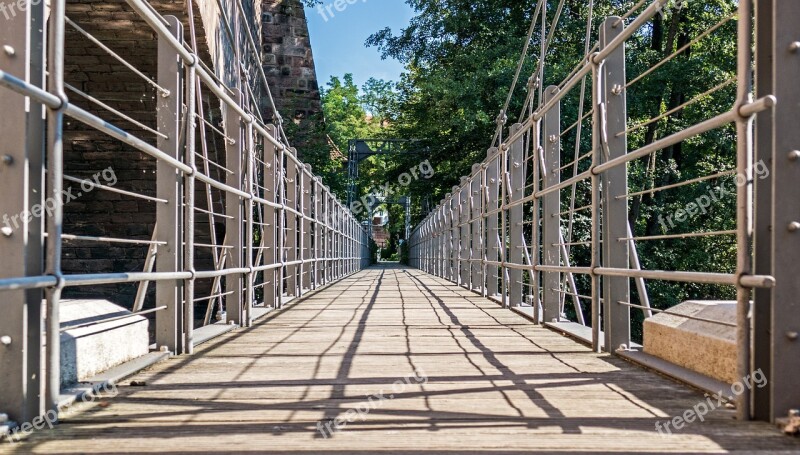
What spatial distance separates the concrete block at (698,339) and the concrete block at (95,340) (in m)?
1.82

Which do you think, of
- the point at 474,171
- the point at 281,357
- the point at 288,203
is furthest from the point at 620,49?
the point at 474,171

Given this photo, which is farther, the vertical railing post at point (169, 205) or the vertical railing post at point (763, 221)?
the vertical railing post at point (169, 205)

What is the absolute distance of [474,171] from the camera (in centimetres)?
802

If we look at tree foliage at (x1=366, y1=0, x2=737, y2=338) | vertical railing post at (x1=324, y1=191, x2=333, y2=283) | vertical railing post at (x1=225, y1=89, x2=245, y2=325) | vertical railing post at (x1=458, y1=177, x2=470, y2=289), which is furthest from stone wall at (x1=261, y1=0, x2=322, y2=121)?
vertical railing post at (x1=225, y1=89, x2=245, y2=325)

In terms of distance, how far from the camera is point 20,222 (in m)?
1.64

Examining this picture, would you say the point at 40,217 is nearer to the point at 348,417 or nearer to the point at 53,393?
the point at 53,393

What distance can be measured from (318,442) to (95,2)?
18.5ft

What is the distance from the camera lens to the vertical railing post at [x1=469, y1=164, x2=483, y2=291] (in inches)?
303

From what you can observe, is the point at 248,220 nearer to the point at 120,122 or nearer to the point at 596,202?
the point at 596,202

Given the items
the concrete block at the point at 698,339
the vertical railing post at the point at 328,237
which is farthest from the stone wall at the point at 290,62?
the concrete block at the point at 698,339

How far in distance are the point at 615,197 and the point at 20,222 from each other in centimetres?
220

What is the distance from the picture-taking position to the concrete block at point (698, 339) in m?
2.09

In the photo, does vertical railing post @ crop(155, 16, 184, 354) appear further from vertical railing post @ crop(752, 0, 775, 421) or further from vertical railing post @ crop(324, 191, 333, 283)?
vertical railing post @ crop(324, 191, 333, 283)

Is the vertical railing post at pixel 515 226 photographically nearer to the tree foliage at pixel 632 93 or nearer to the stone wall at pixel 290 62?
the tree foliage at pixel 632 93
